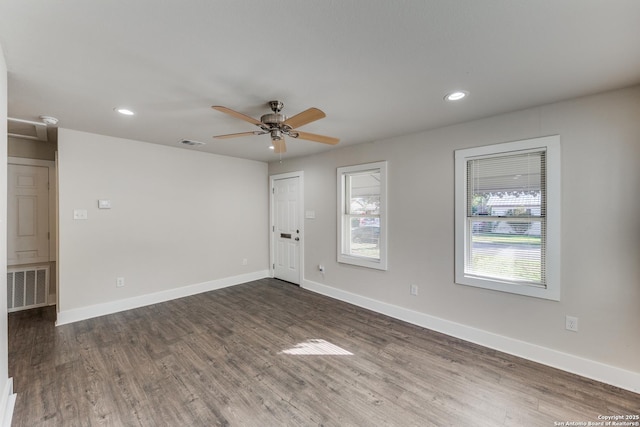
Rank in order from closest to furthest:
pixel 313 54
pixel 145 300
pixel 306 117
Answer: pixel 313 54, pixel 306 117, pixel 145 300

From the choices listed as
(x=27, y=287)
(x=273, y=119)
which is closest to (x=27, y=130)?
(x=27, y=287)

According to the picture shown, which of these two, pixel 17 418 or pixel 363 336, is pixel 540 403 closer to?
pixel 363 336

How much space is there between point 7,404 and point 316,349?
2.27m

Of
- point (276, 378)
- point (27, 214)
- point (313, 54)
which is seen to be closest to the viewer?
point (313, 54)

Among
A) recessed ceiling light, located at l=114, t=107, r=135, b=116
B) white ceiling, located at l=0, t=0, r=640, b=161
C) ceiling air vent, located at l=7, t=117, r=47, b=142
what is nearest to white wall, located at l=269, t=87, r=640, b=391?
white ceiling, located at l=0, t=0, r=640, b=161

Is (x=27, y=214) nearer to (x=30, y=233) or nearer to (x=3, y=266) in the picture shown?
(x=30, y=233)

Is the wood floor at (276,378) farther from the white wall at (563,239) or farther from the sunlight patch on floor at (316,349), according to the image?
the white wall at (563,239)

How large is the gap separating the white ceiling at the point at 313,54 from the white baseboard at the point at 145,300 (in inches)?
94.3

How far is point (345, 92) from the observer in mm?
2238

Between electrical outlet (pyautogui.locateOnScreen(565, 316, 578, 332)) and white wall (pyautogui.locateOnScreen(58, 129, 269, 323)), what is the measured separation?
4.52 metres

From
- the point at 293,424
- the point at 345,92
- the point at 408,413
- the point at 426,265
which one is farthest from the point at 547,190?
the point at 293,424

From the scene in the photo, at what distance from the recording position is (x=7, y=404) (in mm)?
1799

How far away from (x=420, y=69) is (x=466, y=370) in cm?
252

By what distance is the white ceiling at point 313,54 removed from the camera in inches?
52.1
